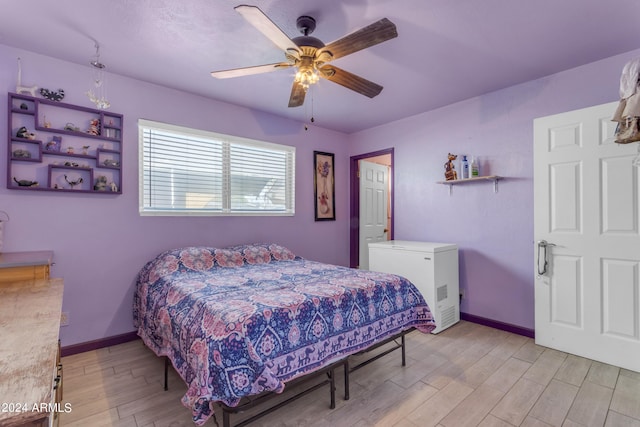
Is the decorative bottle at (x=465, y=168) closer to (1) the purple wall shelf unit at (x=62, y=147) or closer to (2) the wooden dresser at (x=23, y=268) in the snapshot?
(1) the purple wall shelf unit at (x=62, y=147)

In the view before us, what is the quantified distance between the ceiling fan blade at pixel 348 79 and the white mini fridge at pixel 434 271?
5.64 ft

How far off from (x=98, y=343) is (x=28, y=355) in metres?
2.29

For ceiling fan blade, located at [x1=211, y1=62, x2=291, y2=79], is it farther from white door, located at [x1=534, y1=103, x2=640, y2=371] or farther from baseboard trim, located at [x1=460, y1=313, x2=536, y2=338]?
baseboard trim, located at [x1=460, y1=313, x2=536, y2=338]

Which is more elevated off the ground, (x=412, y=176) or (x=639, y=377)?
(x=412, y=176)

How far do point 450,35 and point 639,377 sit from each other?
2846 mm

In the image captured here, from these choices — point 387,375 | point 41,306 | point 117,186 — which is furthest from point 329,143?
point 41,306

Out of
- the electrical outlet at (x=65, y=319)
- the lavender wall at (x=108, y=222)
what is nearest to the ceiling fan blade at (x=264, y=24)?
the lavender wall at (x=108, y=222)

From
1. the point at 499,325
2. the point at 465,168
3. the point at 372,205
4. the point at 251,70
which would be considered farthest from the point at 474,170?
the point at 251,70

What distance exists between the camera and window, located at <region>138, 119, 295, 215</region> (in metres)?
3.10

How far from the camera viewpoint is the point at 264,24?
162cm

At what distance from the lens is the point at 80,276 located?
268 centimetres

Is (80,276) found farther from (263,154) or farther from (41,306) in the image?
(263,154)

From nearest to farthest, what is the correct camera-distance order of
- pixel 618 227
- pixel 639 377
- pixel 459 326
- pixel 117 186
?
pixel 639 377, pixel 618 227, pixel 117 186, pixel 459 326

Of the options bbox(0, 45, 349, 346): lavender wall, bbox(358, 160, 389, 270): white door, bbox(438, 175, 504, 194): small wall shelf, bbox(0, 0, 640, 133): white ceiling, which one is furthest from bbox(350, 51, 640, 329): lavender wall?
bbox(0, 45, 349, 346): lavender wall
